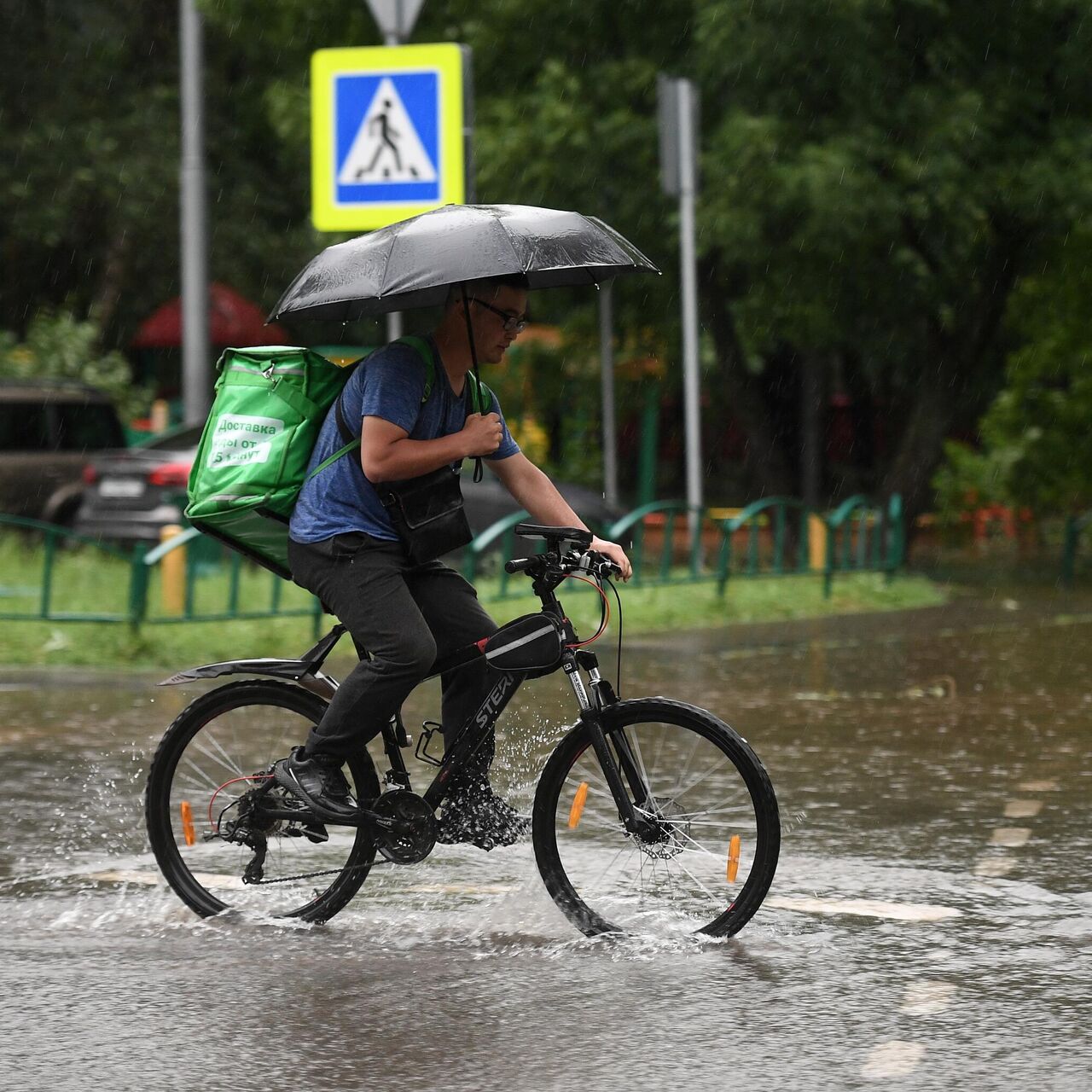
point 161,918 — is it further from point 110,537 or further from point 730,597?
point 110,537

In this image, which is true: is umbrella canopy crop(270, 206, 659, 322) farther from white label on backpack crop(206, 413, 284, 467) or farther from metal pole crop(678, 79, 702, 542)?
metal pole crop(678, 79, 702, 542)

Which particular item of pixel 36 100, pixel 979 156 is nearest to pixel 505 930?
pixel 979 156

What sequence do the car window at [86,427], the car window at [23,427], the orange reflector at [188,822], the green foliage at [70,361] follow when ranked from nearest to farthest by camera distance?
the orange reflector at [188,822], the car window at [23,427], the car window at [86,427], the green foliage at [70,361]

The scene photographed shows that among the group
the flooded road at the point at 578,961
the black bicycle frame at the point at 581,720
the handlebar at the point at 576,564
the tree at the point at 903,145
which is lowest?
the flooded road at the point at 578,961

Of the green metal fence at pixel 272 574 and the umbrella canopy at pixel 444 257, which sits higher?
the umbrella canopy at pixel 444 257

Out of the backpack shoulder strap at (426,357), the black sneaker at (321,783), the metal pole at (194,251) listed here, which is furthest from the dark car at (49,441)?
the backpack shoulder strap at (426,357)

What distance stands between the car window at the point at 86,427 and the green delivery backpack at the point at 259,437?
15396 millimetres

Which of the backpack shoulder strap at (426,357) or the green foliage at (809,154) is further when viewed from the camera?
the green foliage at (809,154)

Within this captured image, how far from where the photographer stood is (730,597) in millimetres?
14836

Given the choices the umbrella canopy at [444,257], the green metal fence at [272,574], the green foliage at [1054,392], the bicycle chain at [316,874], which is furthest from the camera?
the green foliage at [1054,392]

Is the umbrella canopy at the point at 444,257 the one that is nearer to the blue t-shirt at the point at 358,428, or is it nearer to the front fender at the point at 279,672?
the blue t-shirt at the point at 358,428

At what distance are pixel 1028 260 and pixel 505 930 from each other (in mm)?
14814

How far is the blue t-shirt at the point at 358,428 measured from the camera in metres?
5.53

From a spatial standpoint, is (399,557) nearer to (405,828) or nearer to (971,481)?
(405,828)
